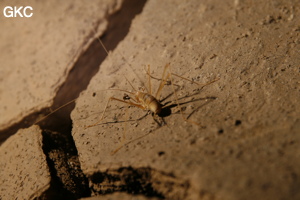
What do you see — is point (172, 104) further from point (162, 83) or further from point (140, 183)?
point (140, 183)

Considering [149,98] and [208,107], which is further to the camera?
[149,98]

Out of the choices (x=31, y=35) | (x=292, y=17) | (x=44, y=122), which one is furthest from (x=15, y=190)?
(x=292, y=17)

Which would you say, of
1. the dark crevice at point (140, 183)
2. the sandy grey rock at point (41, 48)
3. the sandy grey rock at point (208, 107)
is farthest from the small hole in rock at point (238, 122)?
the sandy grey rock at point (41, 48)

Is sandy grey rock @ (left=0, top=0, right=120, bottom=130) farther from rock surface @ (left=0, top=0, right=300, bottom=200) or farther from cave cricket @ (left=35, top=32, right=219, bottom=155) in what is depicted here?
cave cricket @ (left=35, top=32, right=219, bottom=155)

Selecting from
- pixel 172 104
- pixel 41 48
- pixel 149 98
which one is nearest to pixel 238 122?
pixel 172 104

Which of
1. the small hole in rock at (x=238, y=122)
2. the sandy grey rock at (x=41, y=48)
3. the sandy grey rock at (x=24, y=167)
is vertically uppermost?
the sandy grey rock at (x=41, y=48)

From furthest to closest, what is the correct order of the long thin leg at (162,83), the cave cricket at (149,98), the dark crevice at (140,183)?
the long thin leg at (162,83) < the cave cricket at (149,98) < the dark crevice at (140,183)

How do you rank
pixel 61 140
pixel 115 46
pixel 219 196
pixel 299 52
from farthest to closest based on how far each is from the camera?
1. pixel 115 46
2. pixel 61 140
3. pixel 299 52
4. pixel 219 196

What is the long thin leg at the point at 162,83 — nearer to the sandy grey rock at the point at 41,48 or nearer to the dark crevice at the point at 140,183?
the dark crevice at the point at 140,183

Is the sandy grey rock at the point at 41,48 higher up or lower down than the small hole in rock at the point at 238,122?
higher up

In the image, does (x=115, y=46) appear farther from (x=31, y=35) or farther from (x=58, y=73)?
(x=31, y=35)

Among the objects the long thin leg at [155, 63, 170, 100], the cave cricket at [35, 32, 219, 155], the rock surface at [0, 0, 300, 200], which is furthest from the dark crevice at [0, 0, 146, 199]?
the long thin leg at [155, 63, 170, 100]
